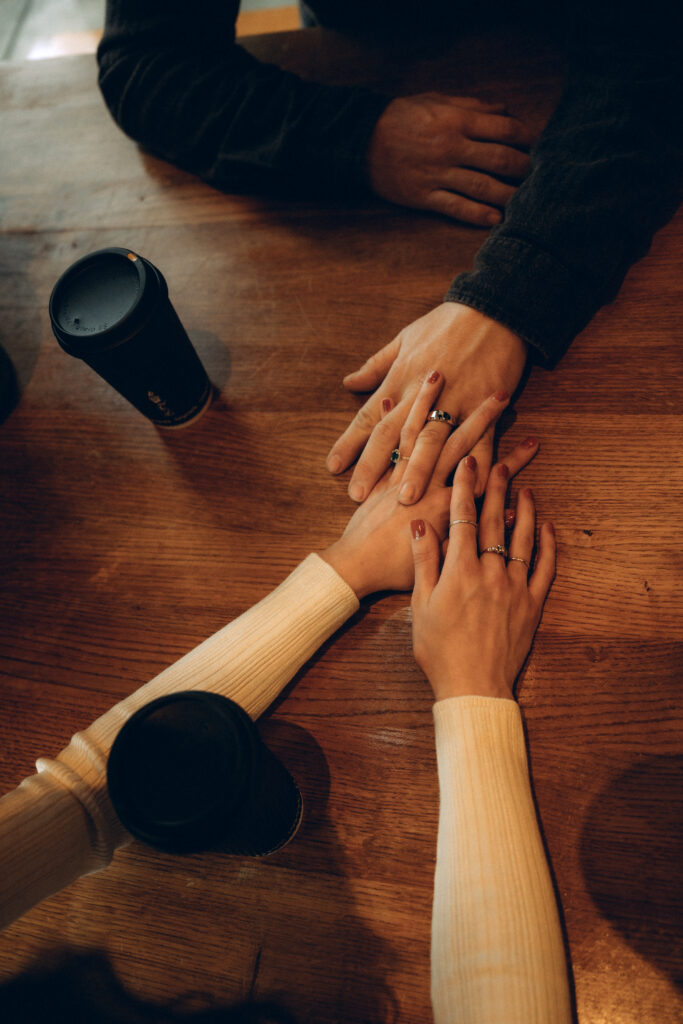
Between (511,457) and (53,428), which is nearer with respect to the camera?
(511,457)

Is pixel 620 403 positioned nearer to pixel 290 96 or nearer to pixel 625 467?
pixel 625 467

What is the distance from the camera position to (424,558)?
0.71m

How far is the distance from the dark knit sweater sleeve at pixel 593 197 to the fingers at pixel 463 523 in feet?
0.64

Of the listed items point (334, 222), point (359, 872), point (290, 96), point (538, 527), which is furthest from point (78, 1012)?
point (290, 96)

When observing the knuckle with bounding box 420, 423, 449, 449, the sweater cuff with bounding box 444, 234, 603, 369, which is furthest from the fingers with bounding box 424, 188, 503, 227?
the knuckle with bounding box 420, 423, 449, 449

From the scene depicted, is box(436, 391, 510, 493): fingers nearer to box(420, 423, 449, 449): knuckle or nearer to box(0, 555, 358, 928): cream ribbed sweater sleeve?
box(420, 423, 449, 449): knuckle

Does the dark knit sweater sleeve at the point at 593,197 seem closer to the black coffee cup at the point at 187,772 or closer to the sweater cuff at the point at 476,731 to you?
the sweater cuff at the point at 476,731

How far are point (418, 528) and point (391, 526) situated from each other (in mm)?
33

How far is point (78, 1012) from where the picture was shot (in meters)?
0.58

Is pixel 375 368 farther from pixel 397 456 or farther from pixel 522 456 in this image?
pixel 522 456

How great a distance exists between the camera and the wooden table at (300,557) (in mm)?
564

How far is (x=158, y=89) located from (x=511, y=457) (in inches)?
33.7

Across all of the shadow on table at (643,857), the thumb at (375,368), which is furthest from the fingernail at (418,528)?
the shadow on table at (643,857)

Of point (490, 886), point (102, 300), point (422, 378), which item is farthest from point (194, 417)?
point (490, 886)
